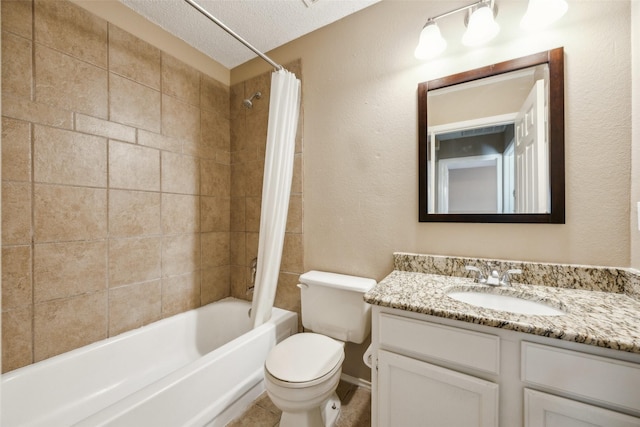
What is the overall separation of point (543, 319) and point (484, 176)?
707 mm

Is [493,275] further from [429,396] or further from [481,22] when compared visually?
[481,22]

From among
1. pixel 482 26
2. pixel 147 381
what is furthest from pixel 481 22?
pixel 147 381

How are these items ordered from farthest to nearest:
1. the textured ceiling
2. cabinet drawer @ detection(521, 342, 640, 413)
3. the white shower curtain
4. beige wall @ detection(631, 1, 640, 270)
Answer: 1. the white shower curtain
2. the textured ceiling
3. beige wall @ detection(631, 1, 640, 270)
4. cabinet drawer @ detection(521, 342, 640, 413)

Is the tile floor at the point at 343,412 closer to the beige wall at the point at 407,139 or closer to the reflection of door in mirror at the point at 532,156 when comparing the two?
the beige wall at the point at 407,139

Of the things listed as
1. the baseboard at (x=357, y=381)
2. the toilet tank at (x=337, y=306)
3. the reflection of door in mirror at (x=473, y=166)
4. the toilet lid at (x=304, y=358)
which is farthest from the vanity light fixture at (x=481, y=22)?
the baseboard at (x=357, y=381)

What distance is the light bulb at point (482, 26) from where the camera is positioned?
3.78ft

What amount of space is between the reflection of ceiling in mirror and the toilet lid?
4.30 feet

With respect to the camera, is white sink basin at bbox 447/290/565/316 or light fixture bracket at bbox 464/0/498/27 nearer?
white sink basin at bbox 447/290/565/316

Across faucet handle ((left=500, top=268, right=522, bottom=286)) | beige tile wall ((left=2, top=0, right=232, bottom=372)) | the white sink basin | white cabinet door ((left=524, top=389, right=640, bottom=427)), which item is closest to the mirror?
faucet handle ((left=500, top=268, right=522, bottom=286))

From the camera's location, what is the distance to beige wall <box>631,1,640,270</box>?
0.98m

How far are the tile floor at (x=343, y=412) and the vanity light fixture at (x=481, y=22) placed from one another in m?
1.97

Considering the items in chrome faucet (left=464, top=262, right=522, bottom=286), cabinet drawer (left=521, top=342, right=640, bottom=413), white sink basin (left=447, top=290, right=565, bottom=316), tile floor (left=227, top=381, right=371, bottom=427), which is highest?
chrome faucet (left=464, top=262, right=522, bottom=286)

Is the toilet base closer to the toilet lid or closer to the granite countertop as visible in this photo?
the toilet lid

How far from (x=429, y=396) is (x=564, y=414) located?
0.36 m
